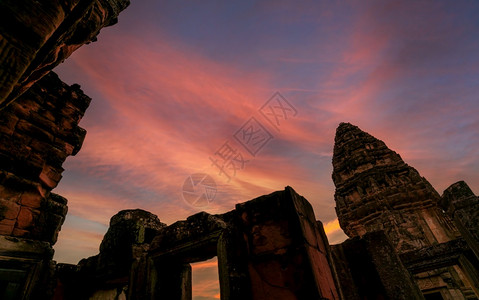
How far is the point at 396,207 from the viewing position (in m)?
12.7

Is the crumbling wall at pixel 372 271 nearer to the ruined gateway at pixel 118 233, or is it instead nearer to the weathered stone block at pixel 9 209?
the ruined gateway at pixel 118 233

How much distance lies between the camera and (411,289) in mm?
3029

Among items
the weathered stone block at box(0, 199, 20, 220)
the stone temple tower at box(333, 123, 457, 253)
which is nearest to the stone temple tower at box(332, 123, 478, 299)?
the stone temple tower at box(333, 123, 457, 253)

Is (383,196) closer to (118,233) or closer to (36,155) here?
(118,233)

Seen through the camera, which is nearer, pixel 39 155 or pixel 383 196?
pixel 39 155

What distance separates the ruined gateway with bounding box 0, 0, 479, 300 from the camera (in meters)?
1.57

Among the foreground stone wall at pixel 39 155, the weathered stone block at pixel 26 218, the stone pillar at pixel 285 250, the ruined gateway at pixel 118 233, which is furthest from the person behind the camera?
the weathered stone block at pixel 26 218

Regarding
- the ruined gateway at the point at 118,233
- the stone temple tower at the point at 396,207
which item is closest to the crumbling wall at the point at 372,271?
the ruined gateway at the point at 118,233

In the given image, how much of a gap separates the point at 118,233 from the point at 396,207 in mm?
14374

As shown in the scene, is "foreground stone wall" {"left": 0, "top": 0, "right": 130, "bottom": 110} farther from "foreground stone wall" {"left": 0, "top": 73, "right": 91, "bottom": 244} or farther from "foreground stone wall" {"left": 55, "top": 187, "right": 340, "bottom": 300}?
"foreground stone wall" {"left": 0, "top": 73, "right": 91, "bottom": 244}

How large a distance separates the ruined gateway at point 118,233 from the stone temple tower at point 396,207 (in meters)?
4.13

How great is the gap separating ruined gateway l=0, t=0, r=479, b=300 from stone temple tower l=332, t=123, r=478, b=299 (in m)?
4.13

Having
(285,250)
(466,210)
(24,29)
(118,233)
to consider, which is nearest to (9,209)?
(118,233)

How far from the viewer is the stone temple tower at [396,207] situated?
910 centimetres
